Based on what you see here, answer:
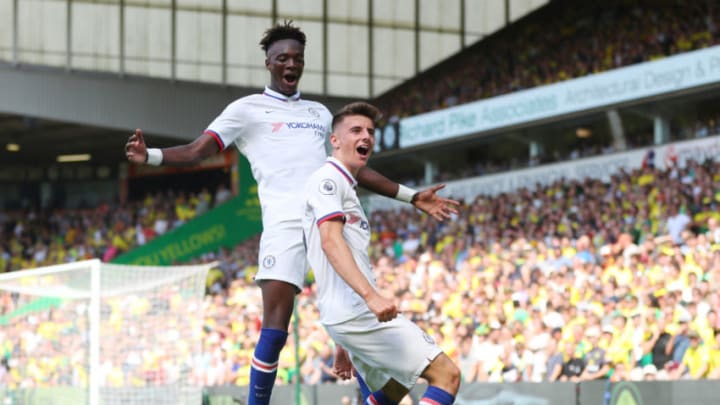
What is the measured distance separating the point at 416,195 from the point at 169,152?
148 cm

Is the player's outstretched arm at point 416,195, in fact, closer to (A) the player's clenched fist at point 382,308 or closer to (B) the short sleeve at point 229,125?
(B) the short sleeve at point 229,125

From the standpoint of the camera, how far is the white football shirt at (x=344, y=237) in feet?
20.6

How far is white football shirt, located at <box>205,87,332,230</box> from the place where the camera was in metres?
7.18

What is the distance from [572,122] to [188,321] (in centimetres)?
1534

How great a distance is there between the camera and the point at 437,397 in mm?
6266

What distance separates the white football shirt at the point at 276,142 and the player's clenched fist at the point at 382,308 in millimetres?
1425

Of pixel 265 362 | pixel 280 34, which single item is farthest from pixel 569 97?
pixel 265 362

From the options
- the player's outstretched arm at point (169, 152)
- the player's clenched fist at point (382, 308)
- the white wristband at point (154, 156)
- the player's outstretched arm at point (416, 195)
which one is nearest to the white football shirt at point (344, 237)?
the player's clenched fist at point (382, 308)

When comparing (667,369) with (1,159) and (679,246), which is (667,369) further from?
(1,159)

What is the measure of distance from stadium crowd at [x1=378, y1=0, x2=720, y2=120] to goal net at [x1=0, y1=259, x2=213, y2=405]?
53.5 ft

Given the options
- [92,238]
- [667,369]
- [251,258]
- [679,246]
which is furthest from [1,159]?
[667,369]

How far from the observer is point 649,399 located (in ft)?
37.2

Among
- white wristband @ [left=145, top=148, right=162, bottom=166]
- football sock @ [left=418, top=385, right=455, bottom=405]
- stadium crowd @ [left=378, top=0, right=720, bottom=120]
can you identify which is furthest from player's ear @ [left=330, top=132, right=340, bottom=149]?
stadium crowd @ [left=378, top=0, right=720, bottom=120]

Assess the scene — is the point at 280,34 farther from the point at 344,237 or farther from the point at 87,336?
the point at 87,336
